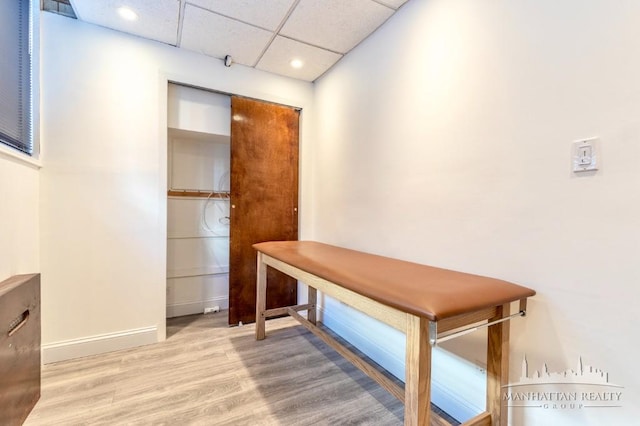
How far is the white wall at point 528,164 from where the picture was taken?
104 cm

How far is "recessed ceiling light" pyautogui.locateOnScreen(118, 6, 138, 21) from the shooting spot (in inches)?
80.2

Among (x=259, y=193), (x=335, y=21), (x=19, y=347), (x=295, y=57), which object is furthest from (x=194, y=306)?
(x=335, y=21)

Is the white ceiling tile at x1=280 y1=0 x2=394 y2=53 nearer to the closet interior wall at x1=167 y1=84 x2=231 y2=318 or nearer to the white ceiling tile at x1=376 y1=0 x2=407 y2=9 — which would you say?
the white ceiling tile at x1=376 y1=0 x2=407 y2=9

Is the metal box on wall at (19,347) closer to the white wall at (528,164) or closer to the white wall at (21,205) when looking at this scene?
the white wall at (21,205)

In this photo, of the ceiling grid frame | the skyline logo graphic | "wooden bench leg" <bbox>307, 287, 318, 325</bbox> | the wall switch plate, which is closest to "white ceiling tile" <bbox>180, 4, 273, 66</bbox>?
the ceiling grid frame

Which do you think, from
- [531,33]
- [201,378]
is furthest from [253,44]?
[201,378]

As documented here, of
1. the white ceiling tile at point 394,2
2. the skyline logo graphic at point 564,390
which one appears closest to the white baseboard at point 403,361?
the skyline logo graphic at point 564,390

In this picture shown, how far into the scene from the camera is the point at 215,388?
182cm

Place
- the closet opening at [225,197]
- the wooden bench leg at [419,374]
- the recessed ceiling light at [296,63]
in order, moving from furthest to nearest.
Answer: the closet opening at [225,197] → the recessed ceiling light at [296,63] → the wooden bench leg at [419,374]

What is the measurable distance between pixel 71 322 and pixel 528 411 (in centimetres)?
296

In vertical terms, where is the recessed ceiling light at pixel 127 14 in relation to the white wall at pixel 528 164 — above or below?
above

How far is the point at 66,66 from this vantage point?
7.06 feet

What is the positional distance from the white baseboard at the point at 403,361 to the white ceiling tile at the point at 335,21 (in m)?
2.26

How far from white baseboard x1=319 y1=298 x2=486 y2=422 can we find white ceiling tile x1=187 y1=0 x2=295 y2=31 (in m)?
2.38
